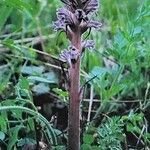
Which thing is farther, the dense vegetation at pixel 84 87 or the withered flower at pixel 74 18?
the dense vegetation at pixel 84 87

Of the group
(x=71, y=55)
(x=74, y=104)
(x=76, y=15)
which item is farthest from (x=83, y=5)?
(x=74, y=104)

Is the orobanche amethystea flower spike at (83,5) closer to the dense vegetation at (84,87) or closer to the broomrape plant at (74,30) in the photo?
the broomrape plant at (74,30)

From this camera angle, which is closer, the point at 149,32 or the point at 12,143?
the point at 12,143

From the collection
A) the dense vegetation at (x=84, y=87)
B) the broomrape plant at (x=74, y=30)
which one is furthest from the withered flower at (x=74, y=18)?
the dense vegetation at (x=84, y=87)

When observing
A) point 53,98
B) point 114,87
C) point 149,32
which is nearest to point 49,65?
point 53,98

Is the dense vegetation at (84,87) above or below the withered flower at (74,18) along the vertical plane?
below

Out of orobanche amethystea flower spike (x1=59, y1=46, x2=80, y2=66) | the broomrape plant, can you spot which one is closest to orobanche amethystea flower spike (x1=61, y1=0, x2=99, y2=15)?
the broomrape plant

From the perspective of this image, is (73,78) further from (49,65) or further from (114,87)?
(49,65)
